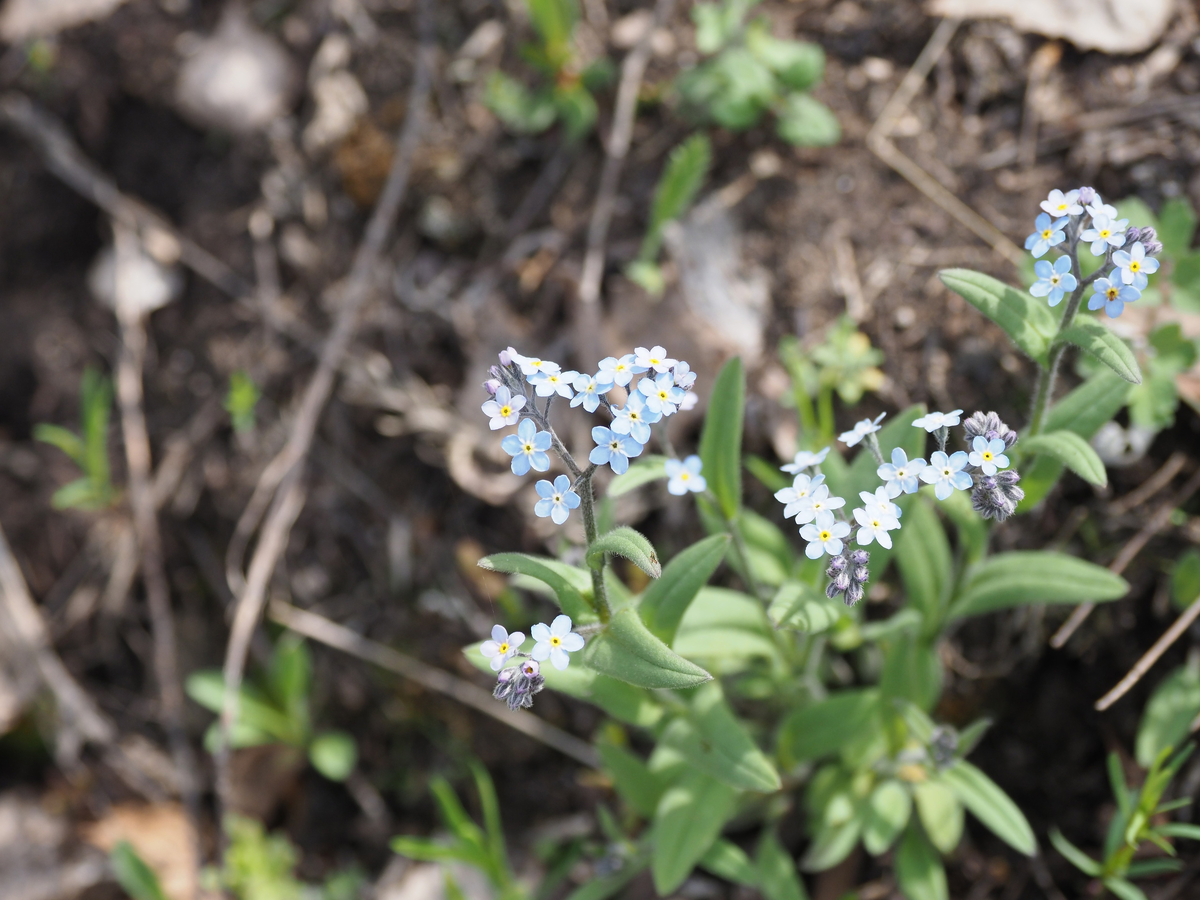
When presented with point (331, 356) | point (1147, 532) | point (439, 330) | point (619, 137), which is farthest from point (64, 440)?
point (1147, 532)

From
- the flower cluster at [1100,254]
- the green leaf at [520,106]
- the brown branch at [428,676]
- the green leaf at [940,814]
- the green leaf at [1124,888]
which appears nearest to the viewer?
the flower cluster at [1100,254]

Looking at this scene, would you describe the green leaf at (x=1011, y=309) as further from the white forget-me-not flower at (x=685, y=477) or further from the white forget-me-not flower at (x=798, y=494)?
the white forget-me-not flower at (x=685, y=477)

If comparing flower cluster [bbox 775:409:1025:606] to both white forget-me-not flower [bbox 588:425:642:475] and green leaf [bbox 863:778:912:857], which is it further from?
green leaf [bbox 863:778:912:857]

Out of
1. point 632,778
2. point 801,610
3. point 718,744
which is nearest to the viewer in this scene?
point 801,610

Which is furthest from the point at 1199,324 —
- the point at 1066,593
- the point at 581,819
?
the point at 581,819

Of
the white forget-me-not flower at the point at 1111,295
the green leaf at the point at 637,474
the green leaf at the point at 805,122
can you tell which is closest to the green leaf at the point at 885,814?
the green leaf at the point at 637,474

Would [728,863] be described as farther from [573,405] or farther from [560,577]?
[573,405]

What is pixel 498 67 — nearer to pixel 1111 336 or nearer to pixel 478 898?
pixel 1111 336

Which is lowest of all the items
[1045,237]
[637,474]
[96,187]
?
[637,474]
